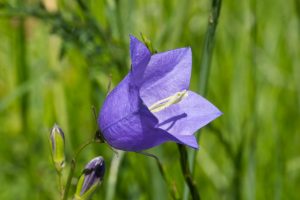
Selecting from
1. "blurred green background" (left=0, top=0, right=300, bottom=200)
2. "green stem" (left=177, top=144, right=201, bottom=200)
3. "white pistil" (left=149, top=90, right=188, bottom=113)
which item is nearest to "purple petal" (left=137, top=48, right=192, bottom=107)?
"white pistil" (left=149, top=90, right=188, bottom=113)

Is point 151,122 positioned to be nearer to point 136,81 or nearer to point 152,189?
point 136,81

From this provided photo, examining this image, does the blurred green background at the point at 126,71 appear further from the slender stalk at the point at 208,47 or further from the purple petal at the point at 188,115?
the purple petal at the point at 188,115

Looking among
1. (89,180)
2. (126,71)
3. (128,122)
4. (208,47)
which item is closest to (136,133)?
(128,122)

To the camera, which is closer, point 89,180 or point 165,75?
point 89,180

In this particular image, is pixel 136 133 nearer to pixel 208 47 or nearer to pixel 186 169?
pixel 186 169

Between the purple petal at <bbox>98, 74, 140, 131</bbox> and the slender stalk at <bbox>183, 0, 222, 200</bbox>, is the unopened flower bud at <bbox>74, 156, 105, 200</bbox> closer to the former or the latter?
the purple petal at <bbox>98, 74, 140, 131</bbox>
